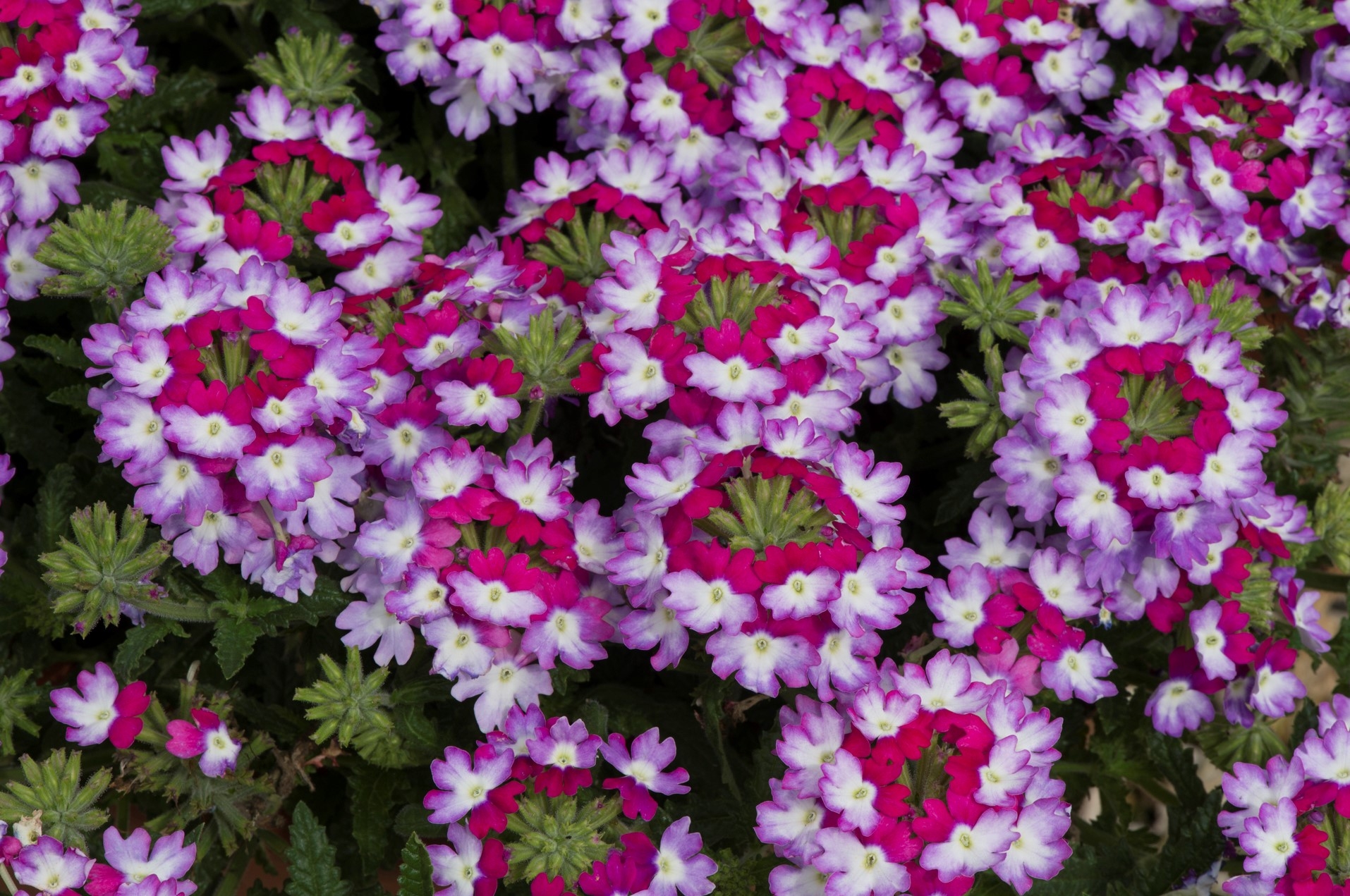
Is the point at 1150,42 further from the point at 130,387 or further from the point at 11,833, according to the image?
the point at 11,833

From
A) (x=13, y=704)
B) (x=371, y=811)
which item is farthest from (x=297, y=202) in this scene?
(x=371, y=811)

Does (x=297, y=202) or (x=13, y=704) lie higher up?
(x=297, y=202)

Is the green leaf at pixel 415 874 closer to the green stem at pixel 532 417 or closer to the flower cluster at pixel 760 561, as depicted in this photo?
the flower cluster at pixel 760 561

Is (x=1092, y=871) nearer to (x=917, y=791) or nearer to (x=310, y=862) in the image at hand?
(x=917, y=791)

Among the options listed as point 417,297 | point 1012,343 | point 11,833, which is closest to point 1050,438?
point 1012,343

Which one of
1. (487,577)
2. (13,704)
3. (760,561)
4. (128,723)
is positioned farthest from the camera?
(13,704)

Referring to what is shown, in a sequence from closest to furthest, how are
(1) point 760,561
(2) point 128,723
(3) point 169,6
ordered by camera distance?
(1) point 760,561 < (2) point 128,723 < (3) point 169,6

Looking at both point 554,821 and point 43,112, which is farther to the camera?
point 43,112

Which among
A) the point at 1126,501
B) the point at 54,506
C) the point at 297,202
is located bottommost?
the point at 54,506

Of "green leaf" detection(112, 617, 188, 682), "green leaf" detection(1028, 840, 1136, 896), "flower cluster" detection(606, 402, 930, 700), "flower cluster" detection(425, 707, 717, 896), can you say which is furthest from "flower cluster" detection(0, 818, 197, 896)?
"green leaf" detection(1028, 840, 1136, 896)
